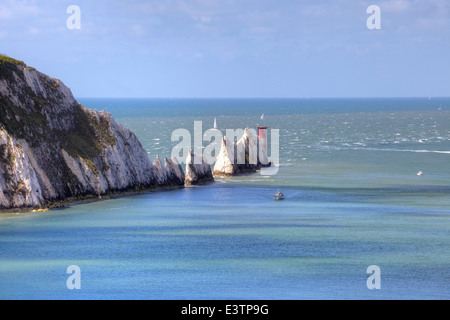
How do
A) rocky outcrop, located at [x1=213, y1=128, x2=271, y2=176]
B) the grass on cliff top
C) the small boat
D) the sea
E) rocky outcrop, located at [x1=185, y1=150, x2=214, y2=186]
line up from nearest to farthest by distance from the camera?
the sea, the grass on cliff top, the small boat, rocky outcrop, located at [x1=185, y1=150, x2=214, y2=186], rocky outcrop, located at [x1=213, y1=128, x2=271, y2=176]

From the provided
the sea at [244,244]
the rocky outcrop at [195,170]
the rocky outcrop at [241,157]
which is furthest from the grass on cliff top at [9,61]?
the rocky outcrop at [241,157]

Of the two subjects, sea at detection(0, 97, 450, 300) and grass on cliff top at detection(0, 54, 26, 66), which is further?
grass on cliff top at detection(0, 54, 26, 66)

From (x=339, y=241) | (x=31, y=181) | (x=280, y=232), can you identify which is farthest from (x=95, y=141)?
(x=339, y=241)

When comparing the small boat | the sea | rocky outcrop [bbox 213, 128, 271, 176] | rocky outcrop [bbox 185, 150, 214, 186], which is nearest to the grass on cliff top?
the sea

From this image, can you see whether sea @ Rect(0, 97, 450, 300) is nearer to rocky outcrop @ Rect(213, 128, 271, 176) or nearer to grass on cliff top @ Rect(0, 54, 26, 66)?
rocky outcrop @ Rect(213, 128, 271, 176)
